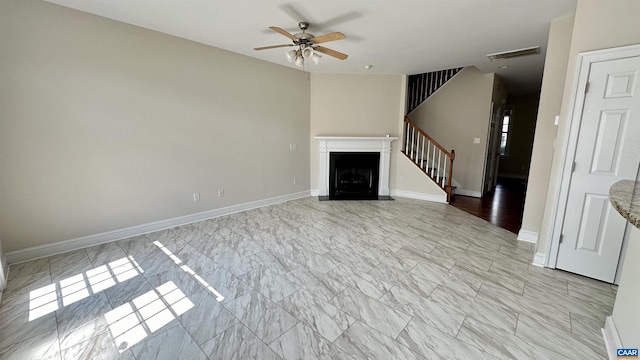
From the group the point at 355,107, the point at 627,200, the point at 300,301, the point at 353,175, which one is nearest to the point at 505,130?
the point at 355,107

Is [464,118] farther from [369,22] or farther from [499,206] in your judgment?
[369,22]

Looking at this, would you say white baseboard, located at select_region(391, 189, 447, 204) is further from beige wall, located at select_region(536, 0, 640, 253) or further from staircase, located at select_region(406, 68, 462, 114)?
beige wall, located at select_region(536, 0, 640, 253)

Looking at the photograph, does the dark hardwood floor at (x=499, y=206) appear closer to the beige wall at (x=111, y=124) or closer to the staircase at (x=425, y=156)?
the staircase at (x=425, y=156)

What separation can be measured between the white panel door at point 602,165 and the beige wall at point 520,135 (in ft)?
23.9

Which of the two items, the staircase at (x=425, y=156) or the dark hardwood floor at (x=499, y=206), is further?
the staircase at (x=425, y=156)

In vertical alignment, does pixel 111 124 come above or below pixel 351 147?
above

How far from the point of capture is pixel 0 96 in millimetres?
2426

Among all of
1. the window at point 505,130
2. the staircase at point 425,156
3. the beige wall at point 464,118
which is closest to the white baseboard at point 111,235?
the staircase at point 425,156

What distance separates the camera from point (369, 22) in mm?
2977

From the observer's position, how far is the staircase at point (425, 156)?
5.50 meters

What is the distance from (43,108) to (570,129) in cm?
543

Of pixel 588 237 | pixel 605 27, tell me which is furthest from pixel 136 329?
pixel 605 27

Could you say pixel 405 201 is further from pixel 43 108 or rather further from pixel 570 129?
pixel 43 108

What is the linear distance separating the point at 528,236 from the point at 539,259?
2.54 ft
